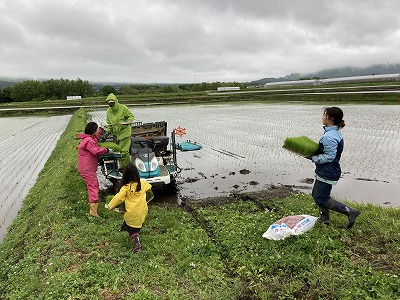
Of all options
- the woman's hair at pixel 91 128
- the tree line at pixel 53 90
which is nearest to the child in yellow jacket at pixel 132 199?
the woman's hair at pixel 91 128

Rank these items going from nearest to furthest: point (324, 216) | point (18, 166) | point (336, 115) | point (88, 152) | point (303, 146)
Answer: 1. point (336, 115)
2. point (303, 146)
3. point (324, 216)
4. point (88, 152)
5. point (18, 166)

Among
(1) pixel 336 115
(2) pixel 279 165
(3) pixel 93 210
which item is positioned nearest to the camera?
(1) pixel 336 115

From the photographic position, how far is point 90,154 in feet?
21.0

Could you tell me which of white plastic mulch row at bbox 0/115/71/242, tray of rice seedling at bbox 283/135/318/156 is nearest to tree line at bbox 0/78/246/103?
white plastic mulch row at bbox 0/115/71/242

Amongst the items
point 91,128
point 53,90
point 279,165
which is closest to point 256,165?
point 279,165

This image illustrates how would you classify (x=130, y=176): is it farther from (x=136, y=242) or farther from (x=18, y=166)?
(x=18, y=166)

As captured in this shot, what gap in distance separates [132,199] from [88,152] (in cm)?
197

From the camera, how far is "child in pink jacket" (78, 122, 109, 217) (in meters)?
6.24

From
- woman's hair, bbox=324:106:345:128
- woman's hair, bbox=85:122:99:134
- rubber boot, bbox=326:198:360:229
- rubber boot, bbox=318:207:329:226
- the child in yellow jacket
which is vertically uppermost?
woman's hair, bbox=324:106:345:128

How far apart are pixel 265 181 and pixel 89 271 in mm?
6411

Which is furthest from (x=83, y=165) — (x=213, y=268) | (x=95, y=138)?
(x=213, y=268)

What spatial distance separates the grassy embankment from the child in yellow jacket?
469 millimetres

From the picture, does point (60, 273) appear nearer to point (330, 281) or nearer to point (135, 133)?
point (330, 281)

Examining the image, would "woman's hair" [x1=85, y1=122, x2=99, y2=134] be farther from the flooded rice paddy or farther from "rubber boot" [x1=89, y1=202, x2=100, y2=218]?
the flooded rice paddy
